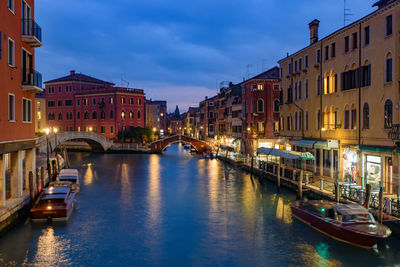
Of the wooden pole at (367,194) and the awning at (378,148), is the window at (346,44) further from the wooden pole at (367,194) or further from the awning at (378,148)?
the wooden pole at (367,194)

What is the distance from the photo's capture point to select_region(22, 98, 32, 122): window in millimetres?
18922

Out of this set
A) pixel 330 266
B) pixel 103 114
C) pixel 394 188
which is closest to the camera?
pixel 330 266

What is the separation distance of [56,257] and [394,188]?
551 inches

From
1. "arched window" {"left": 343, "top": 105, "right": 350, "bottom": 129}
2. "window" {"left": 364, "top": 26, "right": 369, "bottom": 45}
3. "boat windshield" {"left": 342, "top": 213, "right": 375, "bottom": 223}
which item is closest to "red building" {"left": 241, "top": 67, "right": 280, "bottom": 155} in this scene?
"arched window" {"left": 343, "top": 105, "right": 350, "bottom": 129}

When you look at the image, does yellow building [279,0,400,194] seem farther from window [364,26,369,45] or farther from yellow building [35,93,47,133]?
yellow building [35,93,47,133]

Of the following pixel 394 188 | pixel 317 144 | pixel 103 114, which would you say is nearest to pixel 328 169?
pixel 317 144

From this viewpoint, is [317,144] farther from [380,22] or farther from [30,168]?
[30,168]

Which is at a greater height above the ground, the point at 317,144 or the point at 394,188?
the point at 317,144

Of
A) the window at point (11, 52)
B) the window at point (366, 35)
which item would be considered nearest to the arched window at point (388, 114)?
the window at point (366, 35)

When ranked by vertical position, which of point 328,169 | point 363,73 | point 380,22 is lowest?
point 328,169

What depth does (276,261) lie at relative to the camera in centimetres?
1391

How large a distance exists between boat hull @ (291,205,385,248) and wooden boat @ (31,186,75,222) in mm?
11413

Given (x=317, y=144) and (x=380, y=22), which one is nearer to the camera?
(x=380, y=22)

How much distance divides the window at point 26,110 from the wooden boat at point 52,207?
3809 millimetres
